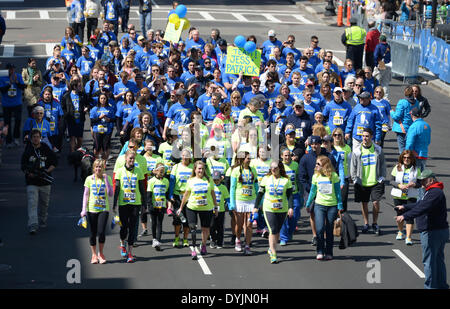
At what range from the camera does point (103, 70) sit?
2275cm

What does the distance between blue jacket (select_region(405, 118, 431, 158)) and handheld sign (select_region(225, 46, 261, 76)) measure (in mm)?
4746

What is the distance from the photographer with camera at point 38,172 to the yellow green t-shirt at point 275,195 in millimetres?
4292

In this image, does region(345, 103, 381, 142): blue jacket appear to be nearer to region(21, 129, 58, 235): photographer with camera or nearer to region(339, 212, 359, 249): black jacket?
region(339, 212, 359, 249): black jacket

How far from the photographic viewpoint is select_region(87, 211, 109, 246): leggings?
50.6 ft

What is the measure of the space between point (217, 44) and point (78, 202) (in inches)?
349

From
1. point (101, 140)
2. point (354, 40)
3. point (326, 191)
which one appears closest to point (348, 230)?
point (326, 191)

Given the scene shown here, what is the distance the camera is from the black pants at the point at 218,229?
53.5ft

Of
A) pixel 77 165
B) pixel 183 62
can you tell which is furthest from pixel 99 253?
pixel 183 62

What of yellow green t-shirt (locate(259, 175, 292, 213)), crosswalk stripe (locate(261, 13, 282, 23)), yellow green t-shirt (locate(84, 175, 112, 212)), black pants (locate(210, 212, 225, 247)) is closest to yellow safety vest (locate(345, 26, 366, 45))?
black pants (locate(210, 212, 225, 247))

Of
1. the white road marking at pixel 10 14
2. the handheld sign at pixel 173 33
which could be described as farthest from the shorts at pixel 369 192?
the white road marking at pixel 10 14

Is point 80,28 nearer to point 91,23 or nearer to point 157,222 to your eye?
point 91,23

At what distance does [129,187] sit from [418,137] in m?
6.55

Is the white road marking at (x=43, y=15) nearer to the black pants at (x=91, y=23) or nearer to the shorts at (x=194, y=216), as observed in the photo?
the black pants at (x=91, y=23)
